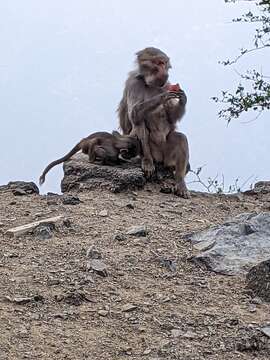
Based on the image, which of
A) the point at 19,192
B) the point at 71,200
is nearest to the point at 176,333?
the point at 71,200

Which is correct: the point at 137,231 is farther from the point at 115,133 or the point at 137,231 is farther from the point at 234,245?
the point at 115,133

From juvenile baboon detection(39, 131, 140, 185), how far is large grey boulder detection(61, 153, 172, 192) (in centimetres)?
9

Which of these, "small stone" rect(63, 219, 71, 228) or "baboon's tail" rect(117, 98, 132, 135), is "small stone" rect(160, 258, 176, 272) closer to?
"small stone" rect(63, 219, 71, 228)

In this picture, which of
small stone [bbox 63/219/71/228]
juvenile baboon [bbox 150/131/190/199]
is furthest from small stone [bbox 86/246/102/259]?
juvenile baboon [bbox 150/131/190/199]

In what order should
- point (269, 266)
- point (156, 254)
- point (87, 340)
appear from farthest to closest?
point (156, 254), point (269, 266), point (87, 340)

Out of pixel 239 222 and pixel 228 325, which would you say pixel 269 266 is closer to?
pixel 228 325

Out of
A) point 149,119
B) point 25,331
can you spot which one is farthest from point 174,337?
point 149,119

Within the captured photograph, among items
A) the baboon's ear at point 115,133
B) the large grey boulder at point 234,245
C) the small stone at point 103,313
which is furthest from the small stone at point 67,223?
the baboon's ear at point 115,133

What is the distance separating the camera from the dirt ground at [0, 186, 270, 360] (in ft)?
13.0

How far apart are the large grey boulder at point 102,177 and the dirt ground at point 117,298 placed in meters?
1.10

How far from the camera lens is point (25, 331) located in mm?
4027

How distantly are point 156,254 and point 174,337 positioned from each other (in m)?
1.28

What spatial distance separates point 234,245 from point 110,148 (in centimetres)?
279

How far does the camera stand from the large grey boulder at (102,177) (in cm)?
747
